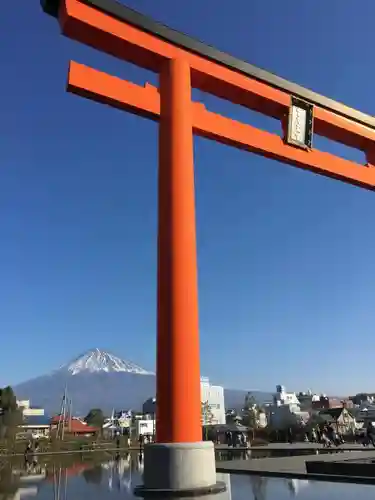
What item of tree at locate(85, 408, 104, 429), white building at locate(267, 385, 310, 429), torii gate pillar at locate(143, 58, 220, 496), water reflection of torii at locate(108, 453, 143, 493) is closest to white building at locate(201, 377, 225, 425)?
white building at locate(267, 385, 310, 429)

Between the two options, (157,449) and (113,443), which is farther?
(113,443)

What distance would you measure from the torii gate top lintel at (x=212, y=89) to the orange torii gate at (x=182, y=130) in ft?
0.05

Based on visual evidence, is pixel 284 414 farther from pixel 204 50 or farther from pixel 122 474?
pixel 204 50

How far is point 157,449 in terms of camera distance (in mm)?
4547

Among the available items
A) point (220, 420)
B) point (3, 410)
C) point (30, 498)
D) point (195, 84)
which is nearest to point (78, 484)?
point (30, 498)

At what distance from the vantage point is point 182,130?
5.64 metres

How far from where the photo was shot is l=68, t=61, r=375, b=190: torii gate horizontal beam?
5645mm

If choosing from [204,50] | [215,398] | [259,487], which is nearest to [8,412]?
[259,487]

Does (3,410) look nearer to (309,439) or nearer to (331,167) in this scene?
(309,439)

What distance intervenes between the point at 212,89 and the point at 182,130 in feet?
4.95

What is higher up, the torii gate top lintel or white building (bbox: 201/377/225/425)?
the torii gate top lintel

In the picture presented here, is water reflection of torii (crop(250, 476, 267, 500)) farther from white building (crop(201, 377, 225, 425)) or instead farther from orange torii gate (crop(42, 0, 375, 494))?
white building (crop(201, 377, 225, 425))

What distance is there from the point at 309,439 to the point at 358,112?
15368mm

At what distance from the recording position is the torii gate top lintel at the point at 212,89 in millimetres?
5711
